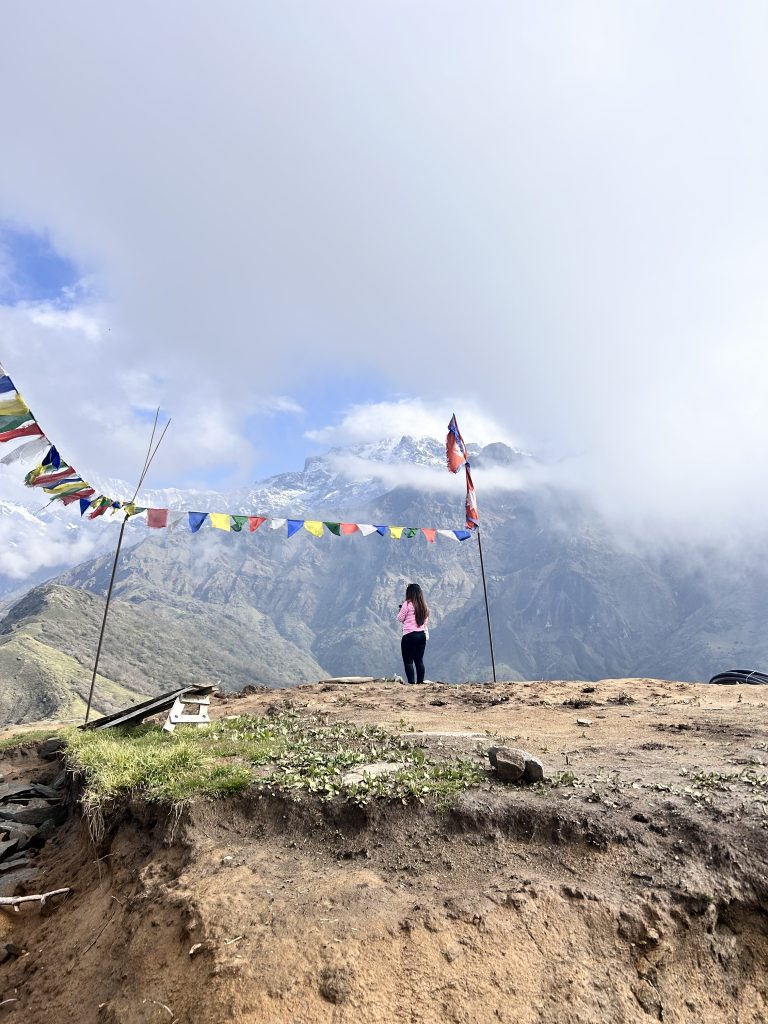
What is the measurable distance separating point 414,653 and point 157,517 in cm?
1037

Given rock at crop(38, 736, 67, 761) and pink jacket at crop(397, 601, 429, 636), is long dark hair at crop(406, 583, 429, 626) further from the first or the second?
rock at crop(38, 736, 67, 761)

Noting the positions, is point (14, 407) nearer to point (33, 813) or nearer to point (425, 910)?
point (33, 813)

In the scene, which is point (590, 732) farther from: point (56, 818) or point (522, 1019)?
point (56, 818)

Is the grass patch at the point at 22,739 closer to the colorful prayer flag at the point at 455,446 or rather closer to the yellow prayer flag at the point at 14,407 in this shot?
the yellow prayer flag at the point at 14,407

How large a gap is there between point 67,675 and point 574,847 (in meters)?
104

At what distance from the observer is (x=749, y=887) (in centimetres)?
556

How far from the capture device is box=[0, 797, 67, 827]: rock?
29.6 ft

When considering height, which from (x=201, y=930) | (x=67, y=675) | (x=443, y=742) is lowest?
(x=201, y=930)

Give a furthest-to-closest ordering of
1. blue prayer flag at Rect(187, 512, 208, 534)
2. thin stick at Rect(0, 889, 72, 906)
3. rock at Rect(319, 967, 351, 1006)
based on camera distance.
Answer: blue prayer flag at Rect(187, 512, 208, 534)
thin stick at Rect(0, 889, 72, 906)
rock at Rect(319, 967, 351, 1006)

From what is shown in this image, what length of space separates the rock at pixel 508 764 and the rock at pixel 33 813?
6756 millimetres

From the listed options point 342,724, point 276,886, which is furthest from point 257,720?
point 276,886

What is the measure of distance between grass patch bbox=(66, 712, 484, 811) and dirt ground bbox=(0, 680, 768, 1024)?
0.28 meters

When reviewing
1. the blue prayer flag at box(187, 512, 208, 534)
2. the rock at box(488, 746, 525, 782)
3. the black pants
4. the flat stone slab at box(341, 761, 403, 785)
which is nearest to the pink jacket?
the black pants

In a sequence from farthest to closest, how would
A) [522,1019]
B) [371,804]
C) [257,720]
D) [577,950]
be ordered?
[257,720] < [371,804] < [577,950] < [522,1019]
